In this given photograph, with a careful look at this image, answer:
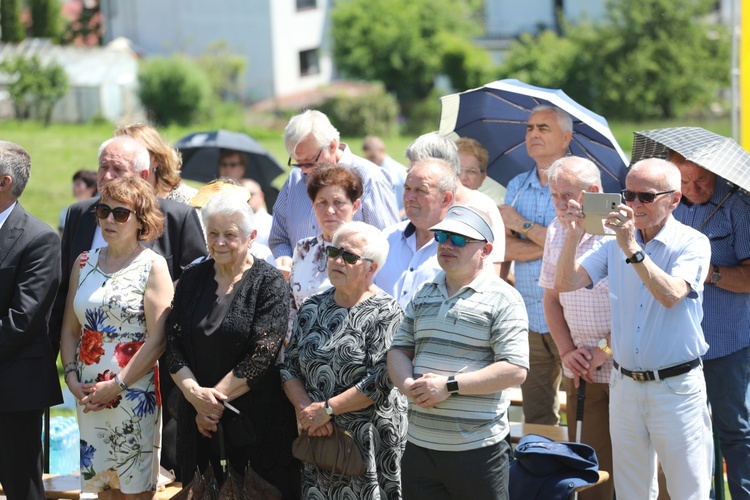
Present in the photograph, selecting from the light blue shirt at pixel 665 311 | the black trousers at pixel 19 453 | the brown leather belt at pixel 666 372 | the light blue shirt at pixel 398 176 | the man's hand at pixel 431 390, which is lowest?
the black trousers at pixel 19 453

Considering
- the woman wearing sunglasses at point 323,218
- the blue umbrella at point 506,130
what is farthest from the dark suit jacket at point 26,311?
the blue umbrella at point 506,130

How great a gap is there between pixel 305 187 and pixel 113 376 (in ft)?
4.92

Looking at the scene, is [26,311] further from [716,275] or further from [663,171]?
[716,275]

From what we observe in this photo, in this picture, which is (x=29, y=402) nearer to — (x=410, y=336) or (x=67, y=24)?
(x=410, y=336)

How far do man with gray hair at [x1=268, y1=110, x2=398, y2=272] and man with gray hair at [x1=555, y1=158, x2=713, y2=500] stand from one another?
1.23 meters

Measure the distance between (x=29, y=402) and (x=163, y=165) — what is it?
1578 millimetres

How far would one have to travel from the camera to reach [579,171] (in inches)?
184

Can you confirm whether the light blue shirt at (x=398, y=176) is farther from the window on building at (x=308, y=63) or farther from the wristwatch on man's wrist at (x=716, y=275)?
the window on building at (x=308, y=63)

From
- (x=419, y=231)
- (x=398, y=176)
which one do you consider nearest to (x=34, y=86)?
(x=398, y=176)

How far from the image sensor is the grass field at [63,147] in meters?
21.4

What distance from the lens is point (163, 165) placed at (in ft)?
18.6

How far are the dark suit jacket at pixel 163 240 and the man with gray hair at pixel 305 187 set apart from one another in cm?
52

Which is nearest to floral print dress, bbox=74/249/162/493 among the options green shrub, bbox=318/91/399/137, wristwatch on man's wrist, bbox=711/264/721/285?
wristwatch on man's wrist, bbox=711/264/721/285

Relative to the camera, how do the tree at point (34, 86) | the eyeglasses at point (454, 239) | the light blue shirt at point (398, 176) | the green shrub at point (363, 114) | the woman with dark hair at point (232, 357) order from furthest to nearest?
the green shrub at point (363, 114)
the tree at point (34, 86)
the light blue shirt at point (398, 176)
the woman with dark hair at point (232, 357)
the eyeglasses at point (454, 239)
